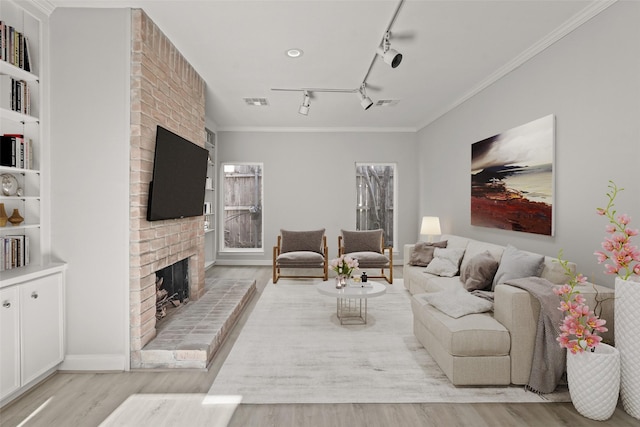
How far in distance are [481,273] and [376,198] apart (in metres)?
4.45

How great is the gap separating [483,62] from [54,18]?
13.5 ft

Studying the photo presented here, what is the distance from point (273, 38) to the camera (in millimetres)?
3352

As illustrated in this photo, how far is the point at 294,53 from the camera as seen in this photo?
369 centimetres

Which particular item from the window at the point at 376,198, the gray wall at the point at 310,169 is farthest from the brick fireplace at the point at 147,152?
the window at the point at 376,198

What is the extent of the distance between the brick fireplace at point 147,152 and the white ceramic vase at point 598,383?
10.5ft

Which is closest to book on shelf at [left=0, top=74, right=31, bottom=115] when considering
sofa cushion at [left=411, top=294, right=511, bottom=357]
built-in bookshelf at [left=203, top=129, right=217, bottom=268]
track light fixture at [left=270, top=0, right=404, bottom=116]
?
track light fixture at [left=270, top=0, right=404, bottom=116]

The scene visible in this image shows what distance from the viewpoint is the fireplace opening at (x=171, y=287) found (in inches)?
145

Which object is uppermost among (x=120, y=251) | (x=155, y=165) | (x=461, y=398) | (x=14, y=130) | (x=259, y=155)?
(x=259, y=155)

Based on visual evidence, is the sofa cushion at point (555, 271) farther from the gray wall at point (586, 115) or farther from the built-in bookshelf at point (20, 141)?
the built-in bookshelf at point (20, 141)

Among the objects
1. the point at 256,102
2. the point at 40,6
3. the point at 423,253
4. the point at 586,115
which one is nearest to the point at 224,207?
the point at 256,102

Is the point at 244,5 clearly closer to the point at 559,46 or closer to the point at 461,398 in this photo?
the point at 559,46

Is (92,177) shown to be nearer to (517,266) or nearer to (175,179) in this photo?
(175,179)

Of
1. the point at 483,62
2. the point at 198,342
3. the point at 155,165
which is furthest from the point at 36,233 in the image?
the point at 483,62

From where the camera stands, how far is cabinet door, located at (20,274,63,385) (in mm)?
2410
